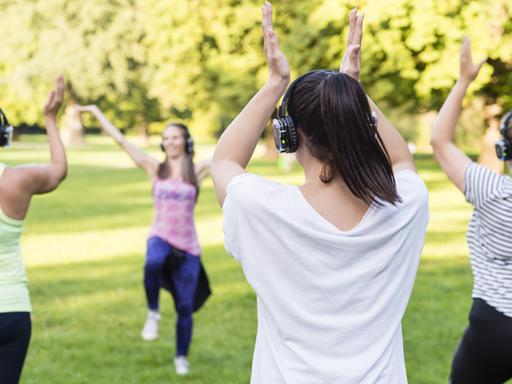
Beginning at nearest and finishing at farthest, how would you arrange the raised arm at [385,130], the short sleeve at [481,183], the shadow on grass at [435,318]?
the raised arm at [385,130], the short sleeve at [481,183], the shadow on grass at [435,318]

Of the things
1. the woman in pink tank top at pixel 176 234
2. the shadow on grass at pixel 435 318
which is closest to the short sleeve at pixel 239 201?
the woman in pink tank top at pixel 176 234

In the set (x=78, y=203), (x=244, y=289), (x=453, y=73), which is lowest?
(x=78, y=203)

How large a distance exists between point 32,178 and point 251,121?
1.67 meters

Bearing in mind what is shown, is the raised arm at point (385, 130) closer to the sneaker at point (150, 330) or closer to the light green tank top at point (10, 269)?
the light green tank top at point (10, 269)

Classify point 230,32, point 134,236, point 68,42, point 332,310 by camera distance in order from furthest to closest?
1. point 68,42
2. point 230,32
3. point 134,236
4. point 332,310

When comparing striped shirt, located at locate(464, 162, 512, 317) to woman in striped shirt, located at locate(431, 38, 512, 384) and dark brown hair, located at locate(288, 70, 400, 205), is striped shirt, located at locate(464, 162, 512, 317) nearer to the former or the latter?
woman in striped shirt, located at locate(431, 38, 512, 384)

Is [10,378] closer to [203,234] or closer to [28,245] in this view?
[28,245]

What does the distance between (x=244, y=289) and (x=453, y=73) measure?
12895 millimetres

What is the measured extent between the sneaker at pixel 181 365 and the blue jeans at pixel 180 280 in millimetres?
37

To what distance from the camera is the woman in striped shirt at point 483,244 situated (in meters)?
3.45

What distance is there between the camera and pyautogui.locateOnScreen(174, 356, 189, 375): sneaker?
6676mm

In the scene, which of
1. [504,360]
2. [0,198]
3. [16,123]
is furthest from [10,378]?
[16,123]

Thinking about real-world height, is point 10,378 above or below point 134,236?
above

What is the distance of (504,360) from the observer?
3605mm
